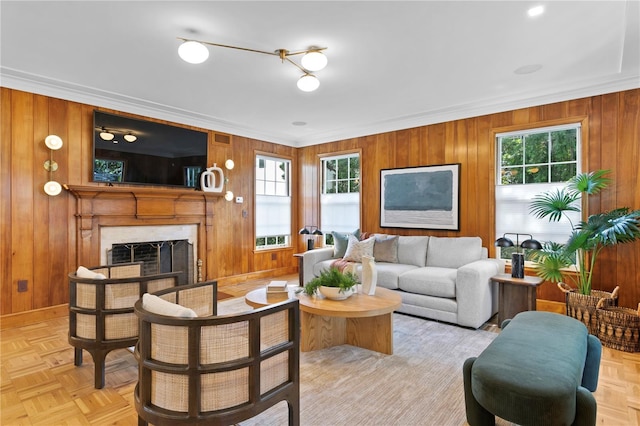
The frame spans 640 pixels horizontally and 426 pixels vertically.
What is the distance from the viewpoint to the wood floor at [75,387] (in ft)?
6.57

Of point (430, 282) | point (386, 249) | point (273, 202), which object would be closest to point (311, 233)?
point (273, 202)

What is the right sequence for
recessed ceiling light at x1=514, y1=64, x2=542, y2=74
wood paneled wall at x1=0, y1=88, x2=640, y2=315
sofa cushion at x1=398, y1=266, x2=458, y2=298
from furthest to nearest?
sofa cushion at x1=398, y1=266, x2=458, y2=298 < wood paneled wall at x1=0, y1=88, x2=640, y2=315 < recessed ceiling light at x1=514, y1=64, x2=542, y2=74

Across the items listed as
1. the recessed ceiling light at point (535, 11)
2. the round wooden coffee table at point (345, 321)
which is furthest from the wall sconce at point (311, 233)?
the recessed ceiling light at point (535, 11)

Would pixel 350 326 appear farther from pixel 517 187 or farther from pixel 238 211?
pixel 238 211

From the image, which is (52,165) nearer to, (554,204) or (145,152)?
(145,152)

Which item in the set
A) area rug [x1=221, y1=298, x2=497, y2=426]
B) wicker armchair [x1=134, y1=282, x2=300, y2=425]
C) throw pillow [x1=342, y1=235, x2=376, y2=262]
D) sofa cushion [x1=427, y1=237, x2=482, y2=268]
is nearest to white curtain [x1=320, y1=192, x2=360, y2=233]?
throw pillow [x1=342, y1=235, x2=376, y2=262]

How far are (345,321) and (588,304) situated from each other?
237cm

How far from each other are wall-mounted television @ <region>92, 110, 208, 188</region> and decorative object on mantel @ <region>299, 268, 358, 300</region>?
Answer: 294 centimetres

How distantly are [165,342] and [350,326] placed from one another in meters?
1.95

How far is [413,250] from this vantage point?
4586 mm

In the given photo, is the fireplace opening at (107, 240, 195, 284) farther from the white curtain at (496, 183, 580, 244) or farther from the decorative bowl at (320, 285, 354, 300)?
the white curtain at (496, 183, 580, 244)

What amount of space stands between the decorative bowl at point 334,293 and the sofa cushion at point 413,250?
1920 millimetres

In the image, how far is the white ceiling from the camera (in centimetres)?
241

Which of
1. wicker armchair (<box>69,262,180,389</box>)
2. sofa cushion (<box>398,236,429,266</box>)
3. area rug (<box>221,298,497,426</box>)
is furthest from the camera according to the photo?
sofa cushion (<box>398,236,429,266</box>)
